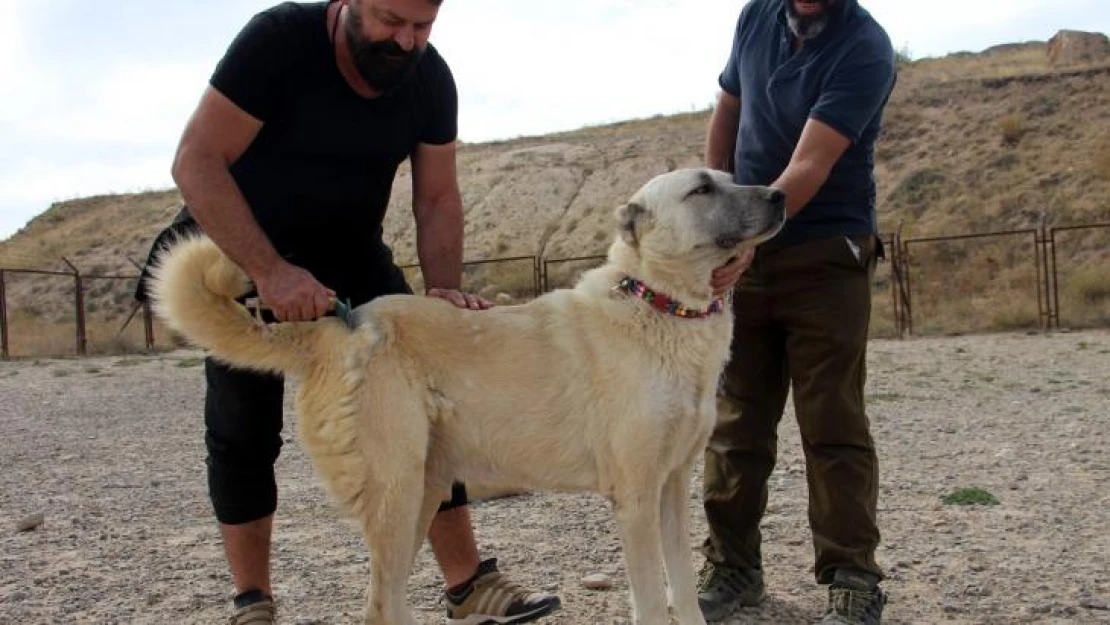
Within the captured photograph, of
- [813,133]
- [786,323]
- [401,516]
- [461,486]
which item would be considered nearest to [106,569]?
[461,486]

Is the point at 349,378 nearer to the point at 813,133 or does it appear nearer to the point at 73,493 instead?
the point at 813,133

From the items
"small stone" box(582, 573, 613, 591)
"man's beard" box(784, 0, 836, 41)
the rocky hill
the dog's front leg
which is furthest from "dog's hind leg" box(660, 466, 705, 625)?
the rocky hill

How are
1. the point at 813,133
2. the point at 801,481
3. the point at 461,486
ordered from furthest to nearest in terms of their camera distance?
the point at 801,481 → the point at 461,486 → the point at 813,133

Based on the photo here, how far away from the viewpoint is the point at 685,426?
12.0 feet

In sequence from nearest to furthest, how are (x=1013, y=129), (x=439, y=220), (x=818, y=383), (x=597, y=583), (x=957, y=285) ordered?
(x=818, y=383) < (x=439, y=220) < (x=597, y=583) < (x=957, y=285) < (x=1013, y=129)

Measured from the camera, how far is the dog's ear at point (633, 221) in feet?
12.8

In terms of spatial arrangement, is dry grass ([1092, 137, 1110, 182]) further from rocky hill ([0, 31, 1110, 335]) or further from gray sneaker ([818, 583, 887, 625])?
gray sneaker ([818, 583, 887, 625])

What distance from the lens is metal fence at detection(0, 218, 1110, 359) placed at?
19.5 meters

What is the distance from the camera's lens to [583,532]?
224 inches

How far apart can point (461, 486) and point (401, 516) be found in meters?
0.80

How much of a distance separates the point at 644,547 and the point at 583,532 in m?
2.15

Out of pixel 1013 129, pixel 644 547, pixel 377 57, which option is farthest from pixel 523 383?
pixel 1013 129

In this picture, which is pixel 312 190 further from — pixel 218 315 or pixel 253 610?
pixel 253 610

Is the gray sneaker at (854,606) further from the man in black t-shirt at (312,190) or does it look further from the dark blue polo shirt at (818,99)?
the dark blue polo shirt at (818,99)
